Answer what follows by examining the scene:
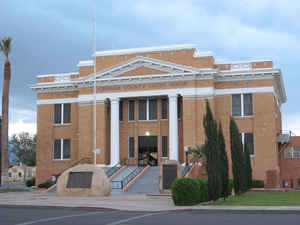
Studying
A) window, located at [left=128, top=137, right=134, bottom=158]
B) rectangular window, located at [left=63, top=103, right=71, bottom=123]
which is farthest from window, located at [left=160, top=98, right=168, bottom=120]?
rectangular window, located at [left=63, top=103, right=71, bottom=123]

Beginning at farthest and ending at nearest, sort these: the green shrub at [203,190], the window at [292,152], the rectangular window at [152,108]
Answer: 1. the rectangular window at [152,108]
2. the window at [292,152]
3. the green shrub at [203,190]

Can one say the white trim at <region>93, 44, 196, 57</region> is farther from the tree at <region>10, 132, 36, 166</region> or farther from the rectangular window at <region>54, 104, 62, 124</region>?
the tree at <region>10, 132, 36, 166</region>

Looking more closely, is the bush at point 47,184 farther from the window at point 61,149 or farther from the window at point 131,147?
the window at point 131,147

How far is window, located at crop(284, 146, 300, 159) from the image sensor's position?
46022mm

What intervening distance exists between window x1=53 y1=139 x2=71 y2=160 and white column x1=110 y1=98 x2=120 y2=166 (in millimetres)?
5873

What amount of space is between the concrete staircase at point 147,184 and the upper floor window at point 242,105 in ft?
31.4

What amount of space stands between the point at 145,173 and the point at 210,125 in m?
16.4

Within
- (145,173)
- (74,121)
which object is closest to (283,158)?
(145,173)

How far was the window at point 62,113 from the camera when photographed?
160ft

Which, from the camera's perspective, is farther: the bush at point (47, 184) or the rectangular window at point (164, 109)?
the rectangular window at point (164, 109)

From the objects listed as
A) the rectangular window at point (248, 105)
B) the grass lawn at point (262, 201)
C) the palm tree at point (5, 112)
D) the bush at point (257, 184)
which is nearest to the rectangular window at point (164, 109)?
the rectangular window at point (248, 105)

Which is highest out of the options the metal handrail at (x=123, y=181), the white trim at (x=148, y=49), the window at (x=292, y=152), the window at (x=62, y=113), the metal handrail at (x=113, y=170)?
the white trim at (x=148, y=49)

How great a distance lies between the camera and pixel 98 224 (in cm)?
1521

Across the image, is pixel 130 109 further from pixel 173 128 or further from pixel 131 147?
pixel 173 128
